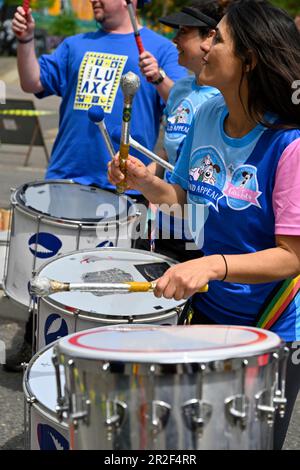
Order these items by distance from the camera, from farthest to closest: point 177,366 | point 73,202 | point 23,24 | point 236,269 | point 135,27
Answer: point 23,24 → point 135,27 → point 73,202 → point 236,269 → point 177,366

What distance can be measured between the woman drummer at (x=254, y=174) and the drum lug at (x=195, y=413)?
501 mm

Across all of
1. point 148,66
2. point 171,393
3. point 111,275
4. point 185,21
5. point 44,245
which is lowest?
point 44,245

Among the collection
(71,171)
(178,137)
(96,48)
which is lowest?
(71,171)

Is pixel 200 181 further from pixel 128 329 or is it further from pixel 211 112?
pixel 128 329

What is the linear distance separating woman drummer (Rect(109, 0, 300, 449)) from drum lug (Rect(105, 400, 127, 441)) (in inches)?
21.7

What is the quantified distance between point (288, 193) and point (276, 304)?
360mm

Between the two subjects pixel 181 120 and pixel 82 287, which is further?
pixel 181 120

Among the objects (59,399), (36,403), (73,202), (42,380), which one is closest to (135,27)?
(73,202)

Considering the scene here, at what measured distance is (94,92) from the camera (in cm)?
441

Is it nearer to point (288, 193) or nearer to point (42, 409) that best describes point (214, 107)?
point (288, 193)

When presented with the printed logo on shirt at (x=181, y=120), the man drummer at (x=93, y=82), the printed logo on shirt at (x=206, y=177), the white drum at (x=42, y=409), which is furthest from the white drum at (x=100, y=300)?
the man drummer at (x=93, y=82)
